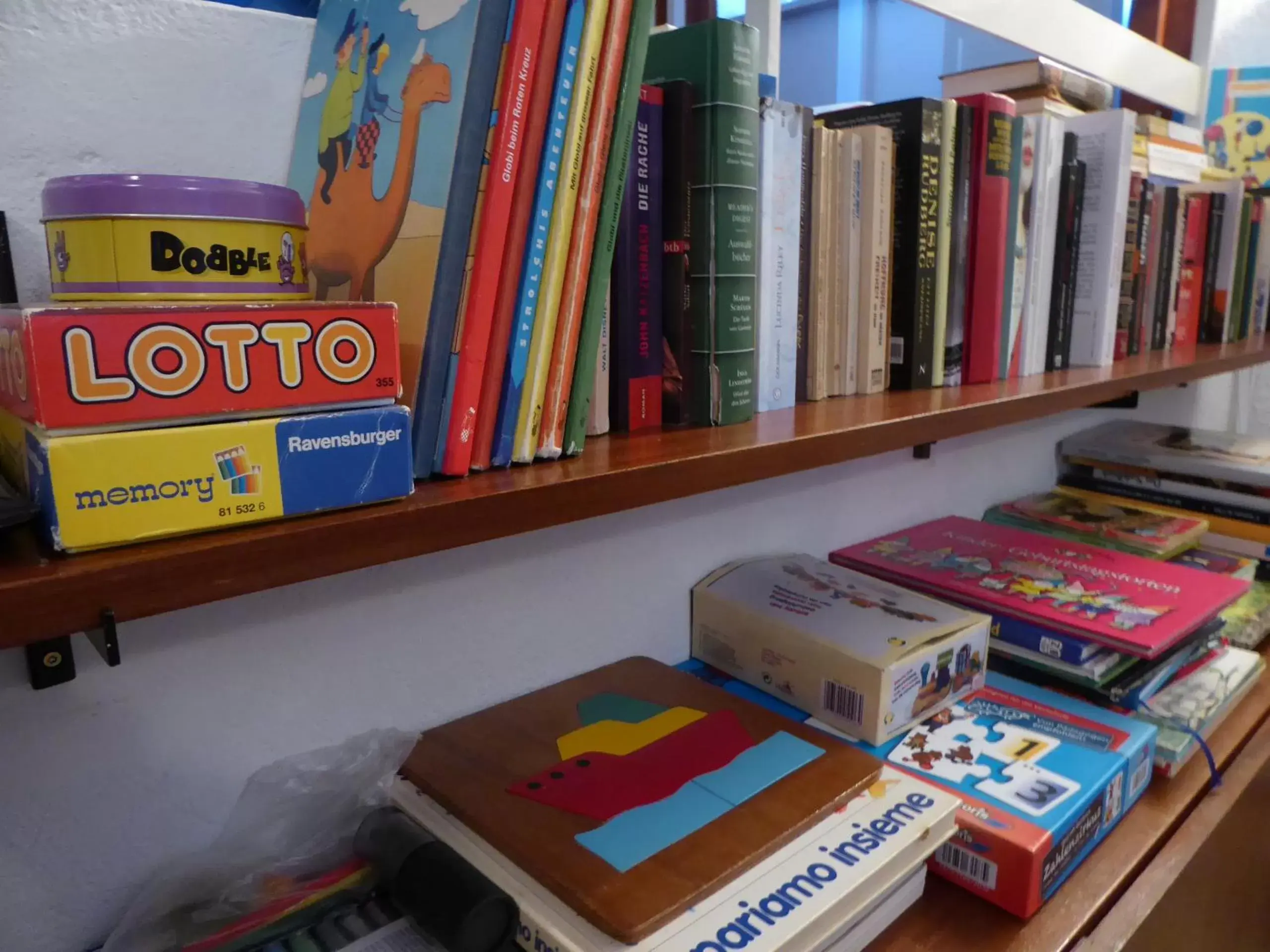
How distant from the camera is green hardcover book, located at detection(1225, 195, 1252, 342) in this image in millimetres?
1484

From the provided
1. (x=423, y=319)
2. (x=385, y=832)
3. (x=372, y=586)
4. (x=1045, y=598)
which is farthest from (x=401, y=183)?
(x=1045, y=598)

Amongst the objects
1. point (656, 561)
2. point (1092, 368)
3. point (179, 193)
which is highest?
point (179, 193)

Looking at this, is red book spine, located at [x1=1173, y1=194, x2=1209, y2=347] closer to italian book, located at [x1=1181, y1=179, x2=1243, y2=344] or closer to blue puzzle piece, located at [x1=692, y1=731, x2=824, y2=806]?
italian book, located at [x1=1181, y1=179, x2=1243, y2=344]

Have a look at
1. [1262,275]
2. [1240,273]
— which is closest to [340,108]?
[1240,273]

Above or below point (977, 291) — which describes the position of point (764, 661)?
below

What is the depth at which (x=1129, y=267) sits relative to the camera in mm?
1167

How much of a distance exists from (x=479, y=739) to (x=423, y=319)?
16.0 inches

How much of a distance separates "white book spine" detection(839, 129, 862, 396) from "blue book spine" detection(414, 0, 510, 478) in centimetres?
41

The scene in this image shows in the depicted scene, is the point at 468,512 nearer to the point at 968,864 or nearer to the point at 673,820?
the point at 673,820

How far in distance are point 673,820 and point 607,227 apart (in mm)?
424

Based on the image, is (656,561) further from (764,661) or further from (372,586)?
(372,586)

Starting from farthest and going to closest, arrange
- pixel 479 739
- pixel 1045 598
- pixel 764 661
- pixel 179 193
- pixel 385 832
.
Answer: pixel 1045 598 → pixel 764 661 → pixel 479 739 → pixel 385 832 → pixel 179 193

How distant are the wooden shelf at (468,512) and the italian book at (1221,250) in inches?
33.9

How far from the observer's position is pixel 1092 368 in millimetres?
1088
